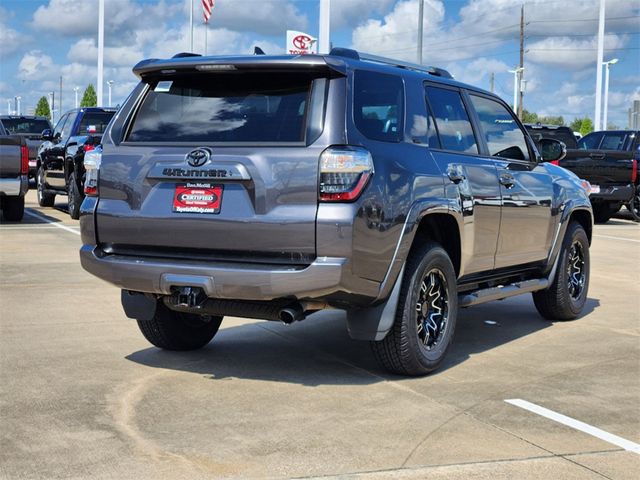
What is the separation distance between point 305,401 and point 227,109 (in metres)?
1.70

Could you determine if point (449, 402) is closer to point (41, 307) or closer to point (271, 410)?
point (271, 410)

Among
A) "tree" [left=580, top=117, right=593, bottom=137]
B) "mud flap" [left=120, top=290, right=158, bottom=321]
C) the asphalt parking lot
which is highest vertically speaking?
"tree" [left=580, top=117, right=593, bottom=137]

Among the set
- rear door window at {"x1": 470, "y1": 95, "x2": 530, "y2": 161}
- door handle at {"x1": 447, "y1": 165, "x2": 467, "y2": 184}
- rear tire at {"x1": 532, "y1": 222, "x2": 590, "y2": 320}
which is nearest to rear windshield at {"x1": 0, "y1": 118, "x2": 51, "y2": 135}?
rear tire at {"x1": 532, "y1": 222, "x2": 590, "y2": 320}

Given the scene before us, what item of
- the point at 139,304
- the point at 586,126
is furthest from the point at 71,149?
the point at 586,126

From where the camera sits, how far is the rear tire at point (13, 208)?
16.6 metres

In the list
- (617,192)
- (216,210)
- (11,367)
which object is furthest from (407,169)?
(617,192)

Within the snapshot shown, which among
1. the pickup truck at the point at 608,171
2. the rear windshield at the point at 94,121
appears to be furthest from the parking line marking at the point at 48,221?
the pickup truck at the point at 608,171

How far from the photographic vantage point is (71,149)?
680 inches

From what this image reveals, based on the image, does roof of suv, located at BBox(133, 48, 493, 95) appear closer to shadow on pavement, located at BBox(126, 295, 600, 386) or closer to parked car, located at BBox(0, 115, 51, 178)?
shadow on pavement, located at BBox(126, 295, 600, 386)

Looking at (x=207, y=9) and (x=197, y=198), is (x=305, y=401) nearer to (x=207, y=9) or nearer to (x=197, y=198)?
(x=197, y=198)

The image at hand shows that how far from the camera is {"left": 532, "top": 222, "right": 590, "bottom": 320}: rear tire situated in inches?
320

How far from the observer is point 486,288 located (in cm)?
713

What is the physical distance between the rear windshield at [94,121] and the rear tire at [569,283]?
36.8ft

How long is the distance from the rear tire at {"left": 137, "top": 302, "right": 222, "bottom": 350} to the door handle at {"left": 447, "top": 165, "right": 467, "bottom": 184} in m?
1.93
